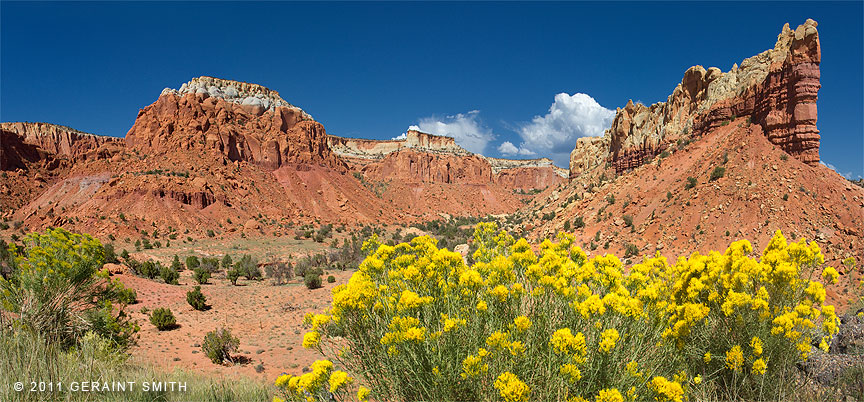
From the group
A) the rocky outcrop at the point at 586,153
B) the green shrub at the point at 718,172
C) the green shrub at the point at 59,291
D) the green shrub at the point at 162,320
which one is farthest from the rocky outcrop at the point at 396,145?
the green shrub at the point at 59,291

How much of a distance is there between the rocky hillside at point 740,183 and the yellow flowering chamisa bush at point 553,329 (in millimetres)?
14672

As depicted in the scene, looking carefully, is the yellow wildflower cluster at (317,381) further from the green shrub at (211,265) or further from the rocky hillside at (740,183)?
the green shrub at (211,265)

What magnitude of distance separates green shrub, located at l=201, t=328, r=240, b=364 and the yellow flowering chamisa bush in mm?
10722

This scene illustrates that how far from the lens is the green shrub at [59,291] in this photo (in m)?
6.30

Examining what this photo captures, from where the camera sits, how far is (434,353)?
120 inches

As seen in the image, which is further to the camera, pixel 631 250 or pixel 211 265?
pixel 211 265

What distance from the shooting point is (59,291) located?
6652mm

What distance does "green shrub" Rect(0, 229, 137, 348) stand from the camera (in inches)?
248

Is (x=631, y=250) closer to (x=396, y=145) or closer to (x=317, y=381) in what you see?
(x=317, y=381)

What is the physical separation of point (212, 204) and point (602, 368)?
2196 inches

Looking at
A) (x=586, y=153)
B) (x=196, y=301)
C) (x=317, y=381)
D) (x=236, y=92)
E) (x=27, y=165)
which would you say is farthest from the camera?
(x=236, y=92)

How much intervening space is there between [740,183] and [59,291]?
2891 cm

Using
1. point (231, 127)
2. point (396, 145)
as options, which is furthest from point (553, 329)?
point (396, 145)

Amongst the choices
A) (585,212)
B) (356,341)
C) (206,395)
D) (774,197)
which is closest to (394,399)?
(356,341)
